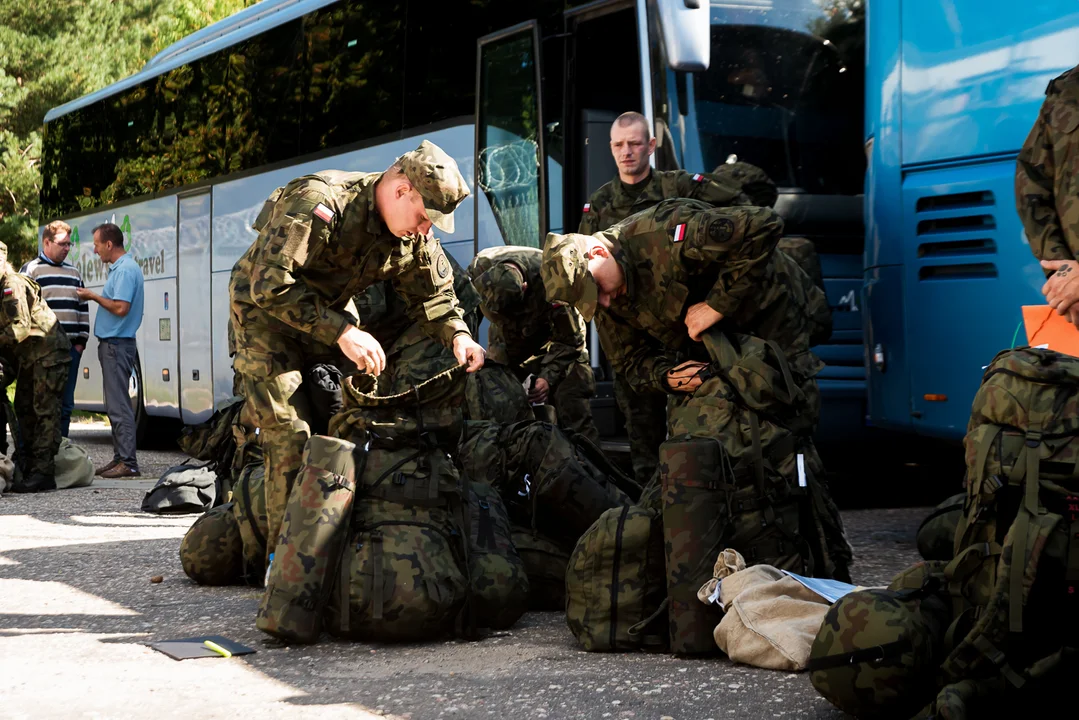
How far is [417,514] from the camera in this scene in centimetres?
500

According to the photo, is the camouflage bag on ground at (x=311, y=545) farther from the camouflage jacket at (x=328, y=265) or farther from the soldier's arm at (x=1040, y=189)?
the soldier's arm at (x=1040, y=189)

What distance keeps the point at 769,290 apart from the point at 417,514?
1.60 meters

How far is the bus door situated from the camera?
528 inches

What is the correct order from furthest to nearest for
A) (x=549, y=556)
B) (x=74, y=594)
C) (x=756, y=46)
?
(x=756, y=46), (x=74, y=594), (x=549, y=556)

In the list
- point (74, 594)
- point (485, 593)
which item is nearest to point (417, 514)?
point (485, 593)

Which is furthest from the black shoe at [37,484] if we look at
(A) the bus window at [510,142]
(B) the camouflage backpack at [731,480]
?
(B) the camouflage backpack at [731,480]

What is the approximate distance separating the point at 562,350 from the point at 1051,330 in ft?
9.87

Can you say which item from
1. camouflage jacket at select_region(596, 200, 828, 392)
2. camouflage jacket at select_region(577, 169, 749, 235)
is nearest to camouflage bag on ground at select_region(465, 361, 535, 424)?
camouflage jacket at select_region(577, 169, 749, 235)

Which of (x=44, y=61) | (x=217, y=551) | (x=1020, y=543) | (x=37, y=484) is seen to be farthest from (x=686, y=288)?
(x=44, y=61)

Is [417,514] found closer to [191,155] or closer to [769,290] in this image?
[769,290]

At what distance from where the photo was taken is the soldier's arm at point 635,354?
17.6 ft

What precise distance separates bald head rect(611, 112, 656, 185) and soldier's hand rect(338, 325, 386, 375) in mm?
2356

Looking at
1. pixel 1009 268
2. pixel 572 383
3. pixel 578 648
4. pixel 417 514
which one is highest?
pixel 1009 268

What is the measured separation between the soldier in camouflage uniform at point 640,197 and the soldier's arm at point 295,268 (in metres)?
1.73
